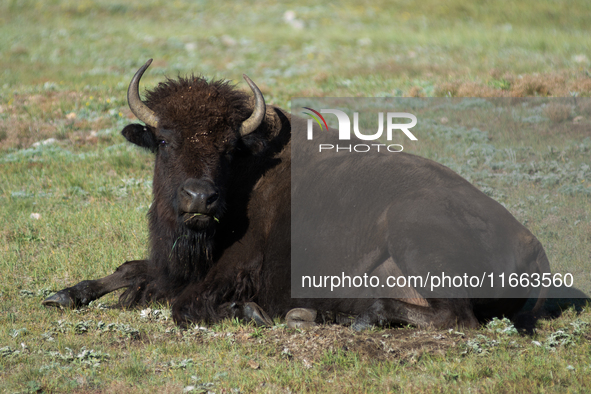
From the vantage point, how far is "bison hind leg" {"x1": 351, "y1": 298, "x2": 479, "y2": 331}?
520cm

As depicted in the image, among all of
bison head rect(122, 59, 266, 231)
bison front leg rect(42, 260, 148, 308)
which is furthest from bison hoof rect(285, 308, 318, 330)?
bison front leg rect(42, 260, 148, 308)

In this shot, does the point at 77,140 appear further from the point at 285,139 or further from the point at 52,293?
the point at 285,139

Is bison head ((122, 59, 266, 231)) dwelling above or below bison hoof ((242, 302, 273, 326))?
above

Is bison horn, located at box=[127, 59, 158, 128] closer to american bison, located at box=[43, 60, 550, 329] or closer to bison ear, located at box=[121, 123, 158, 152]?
american bison, located at box=[43, 60, 550, 329]

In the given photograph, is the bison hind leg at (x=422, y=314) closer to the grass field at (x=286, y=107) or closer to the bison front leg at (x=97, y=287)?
the grass field at (x=286, y=107)

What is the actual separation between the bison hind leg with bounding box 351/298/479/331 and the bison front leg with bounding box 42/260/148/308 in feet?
8.61

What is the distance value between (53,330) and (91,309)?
73 cm

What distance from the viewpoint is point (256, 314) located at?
19.0 ft

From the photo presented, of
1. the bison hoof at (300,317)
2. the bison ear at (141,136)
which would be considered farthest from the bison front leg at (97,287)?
the bison hoof at (300,317)

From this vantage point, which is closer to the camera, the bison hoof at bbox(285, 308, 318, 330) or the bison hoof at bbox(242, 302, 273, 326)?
the bison hoof at bbox(285, 308, 318, 330)

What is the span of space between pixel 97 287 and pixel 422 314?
11.1 feet

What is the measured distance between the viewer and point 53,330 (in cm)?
561

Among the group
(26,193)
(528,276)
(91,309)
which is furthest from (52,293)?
(528,276)

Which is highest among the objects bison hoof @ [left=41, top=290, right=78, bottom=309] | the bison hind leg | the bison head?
the bison head
